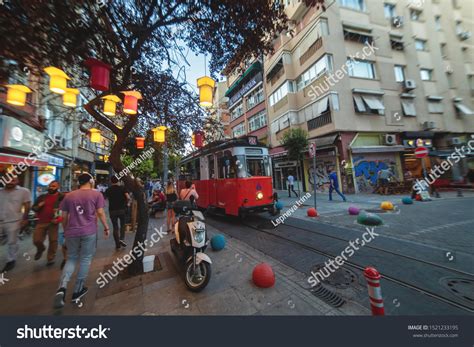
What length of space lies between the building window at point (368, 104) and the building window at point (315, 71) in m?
3.21

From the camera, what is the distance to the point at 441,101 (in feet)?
56.6

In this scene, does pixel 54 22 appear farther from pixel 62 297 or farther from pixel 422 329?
pixel 422 329

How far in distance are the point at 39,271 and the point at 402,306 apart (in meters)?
6.39

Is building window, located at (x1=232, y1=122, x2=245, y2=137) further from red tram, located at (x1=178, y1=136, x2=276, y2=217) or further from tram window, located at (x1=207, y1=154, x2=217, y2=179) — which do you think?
red tram, located at (x1=178, y1=136, x2=276, y2=217)

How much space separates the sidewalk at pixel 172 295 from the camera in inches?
94.6

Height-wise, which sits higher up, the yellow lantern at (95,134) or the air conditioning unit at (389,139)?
the air conditioning unit at (389,139)

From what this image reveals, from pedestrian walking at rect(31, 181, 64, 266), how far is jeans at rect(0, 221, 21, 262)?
285 mm

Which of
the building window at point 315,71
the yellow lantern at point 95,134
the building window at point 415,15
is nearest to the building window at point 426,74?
the building window at point 415,15

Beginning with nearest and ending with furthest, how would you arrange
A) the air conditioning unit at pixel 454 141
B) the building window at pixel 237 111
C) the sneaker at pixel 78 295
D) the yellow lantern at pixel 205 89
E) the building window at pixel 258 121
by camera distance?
1. the sneaker at pixel 78 295
2. the yellow lantern at pixel 205 89
3. the air conditioning unit at pixel 454 141
4. the building window at pixel 258 121
5. the building window at pixel 237 111

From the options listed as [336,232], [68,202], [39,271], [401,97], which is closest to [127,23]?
[68,202]

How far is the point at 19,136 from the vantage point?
7.73 m

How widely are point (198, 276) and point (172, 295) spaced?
1.48 ft

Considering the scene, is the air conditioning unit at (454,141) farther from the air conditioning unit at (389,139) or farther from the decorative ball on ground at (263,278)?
the decorative ball on ground at (263,278)

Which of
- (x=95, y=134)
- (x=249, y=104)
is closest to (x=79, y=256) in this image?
(x=95, y=134)
